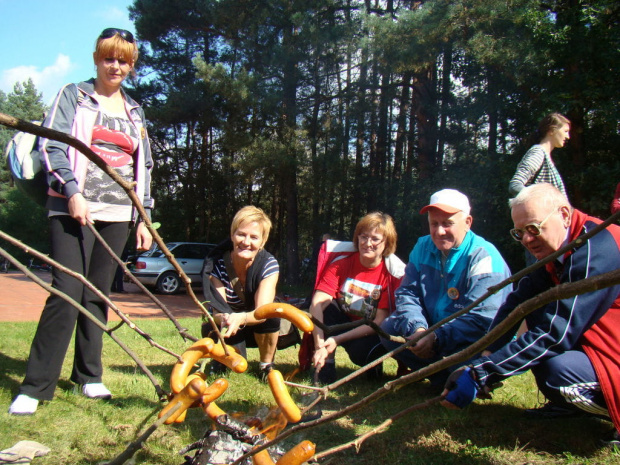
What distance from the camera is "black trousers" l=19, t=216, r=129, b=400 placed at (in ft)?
Result: 8.19

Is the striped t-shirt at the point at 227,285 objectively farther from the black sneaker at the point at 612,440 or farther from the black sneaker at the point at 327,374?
the black sneaker at the point at 612,440

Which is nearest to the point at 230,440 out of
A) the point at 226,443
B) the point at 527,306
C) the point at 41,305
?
the point at 226,443

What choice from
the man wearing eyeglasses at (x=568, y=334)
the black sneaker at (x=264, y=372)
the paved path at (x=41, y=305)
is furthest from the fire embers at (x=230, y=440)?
the paved path at (x=41, y=305)

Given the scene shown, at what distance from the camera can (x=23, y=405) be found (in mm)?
2412

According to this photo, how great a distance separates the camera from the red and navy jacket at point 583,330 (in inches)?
76.8

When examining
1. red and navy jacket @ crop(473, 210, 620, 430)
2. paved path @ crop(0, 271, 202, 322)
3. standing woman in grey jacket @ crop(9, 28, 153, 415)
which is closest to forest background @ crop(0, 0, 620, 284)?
paved path @ crop(0, 271, 202, 322)

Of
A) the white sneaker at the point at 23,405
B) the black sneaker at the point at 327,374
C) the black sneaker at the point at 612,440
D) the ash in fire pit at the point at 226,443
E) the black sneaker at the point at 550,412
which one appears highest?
the ash in fire pit at the point at 226,443

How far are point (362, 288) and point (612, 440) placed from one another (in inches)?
71.3

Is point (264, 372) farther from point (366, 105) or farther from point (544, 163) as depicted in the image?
point (366, 105)

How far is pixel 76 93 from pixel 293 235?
13352 mm

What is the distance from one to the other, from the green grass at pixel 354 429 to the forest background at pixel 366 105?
5.90 meters

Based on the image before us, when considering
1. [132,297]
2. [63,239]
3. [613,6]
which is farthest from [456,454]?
[132,297]

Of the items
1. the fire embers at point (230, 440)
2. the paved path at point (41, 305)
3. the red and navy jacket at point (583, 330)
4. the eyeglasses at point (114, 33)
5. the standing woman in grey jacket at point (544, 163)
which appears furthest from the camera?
the paved path at point (41, 305)

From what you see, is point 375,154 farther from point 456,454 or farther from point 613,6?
point 456,454
